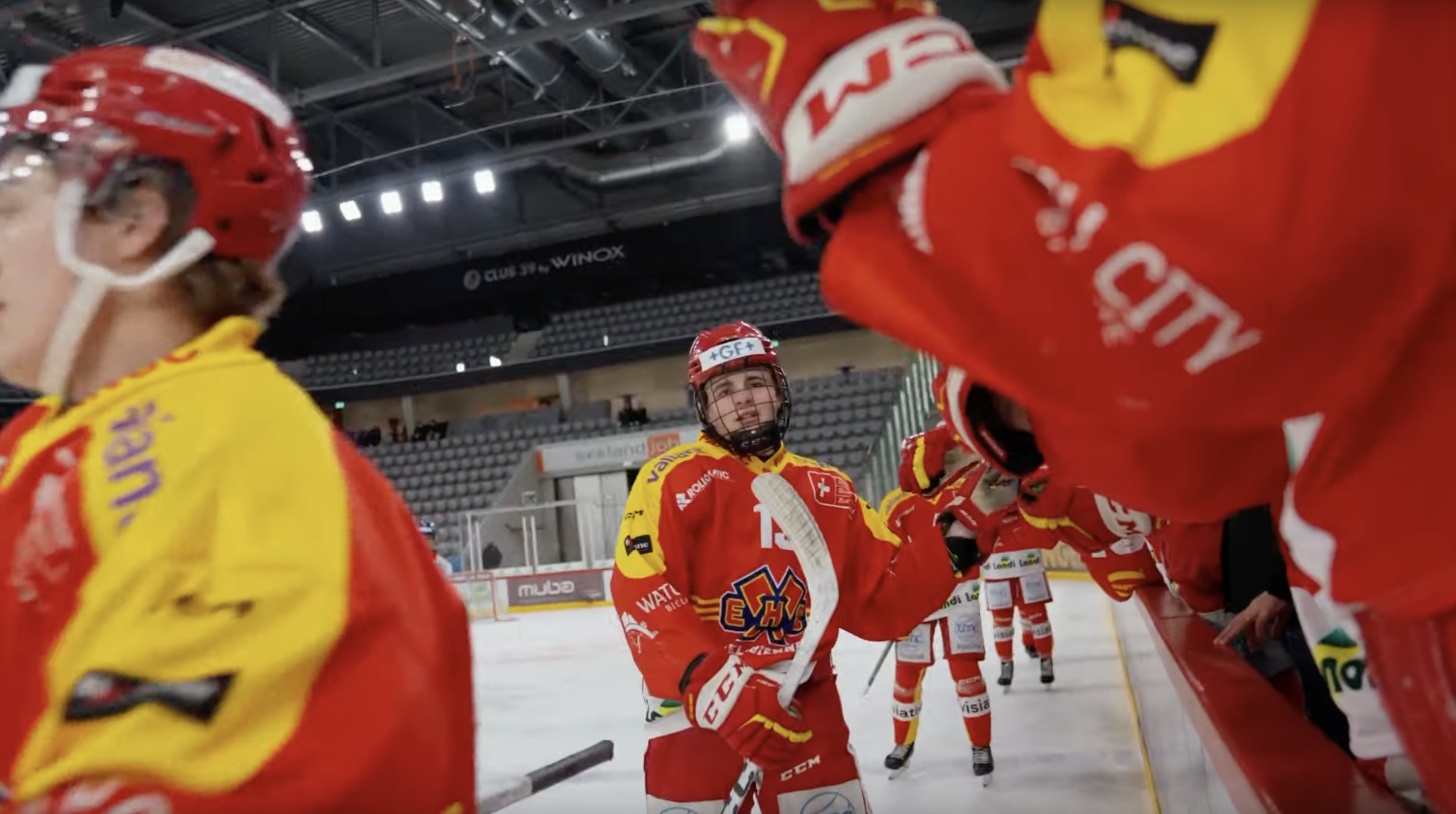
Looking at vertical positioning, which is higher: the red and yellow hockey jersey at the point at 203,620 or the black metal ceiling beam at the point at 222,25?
the black metal ceiling beam at the point at 222,25

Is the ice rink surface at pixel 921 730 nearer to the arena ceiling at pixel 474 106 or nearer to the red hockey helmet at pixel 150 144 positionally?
the red hockey helmet at pixel 150 144

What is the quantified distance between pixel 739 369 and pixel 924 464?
229 cm

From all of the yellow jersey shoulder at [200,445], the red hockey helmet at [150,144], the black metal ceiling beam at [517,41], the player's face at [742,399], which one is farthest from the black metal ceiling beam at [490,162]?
the yellow jersey shoulder at [200,445]

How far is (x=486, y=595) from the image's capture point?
10906 millimetres

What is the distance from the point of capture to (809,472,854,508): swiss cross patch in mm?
2564

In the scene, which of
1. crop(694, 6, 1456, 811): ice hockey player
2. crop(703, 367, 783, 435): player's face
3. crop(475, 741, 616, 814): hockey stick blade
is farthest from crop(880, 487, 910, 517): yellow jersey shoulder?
crop(694, 6, 1456, 811): ice hockey player

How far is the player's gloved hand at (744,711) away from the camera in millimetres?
2070

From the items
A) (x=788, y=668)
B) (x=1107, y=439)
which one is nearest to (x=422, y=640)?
(x=1107, y=439)

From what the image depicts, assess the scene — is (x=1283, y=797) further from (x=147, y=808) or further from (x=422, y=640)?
(x=147, y=808)

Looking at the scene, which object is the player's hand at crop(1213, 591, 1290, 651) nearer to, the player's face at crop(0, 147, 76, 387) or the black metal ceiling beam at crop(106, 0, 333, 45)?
the player's face at crop(0, 147, 76, 387)

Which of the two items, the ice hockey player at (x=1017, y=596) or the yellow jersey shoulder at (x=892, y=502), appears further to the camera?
the ice hockey player at (x=1017, y=596)

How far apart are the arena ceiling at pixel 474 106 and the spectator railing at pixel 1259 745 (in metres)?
6.63

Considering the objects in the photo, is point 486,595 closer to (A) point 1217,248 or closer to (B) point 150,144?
(B) point 150,144

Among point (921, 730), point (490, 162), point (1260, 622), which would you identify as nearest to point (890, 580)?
point (1260, 622)
